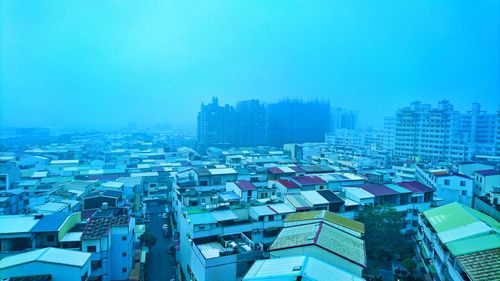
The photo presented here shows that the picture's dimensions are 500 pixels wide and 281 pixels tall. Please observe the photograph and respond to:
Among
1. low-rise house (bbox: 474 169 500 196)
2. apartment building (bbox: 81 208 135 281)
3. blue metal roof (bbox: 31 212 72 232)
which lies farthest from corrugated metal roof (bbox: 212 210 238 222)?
low-rise house (bbox: 474 169 500 196)

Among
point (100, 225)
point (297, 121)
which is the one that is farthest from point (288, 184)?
point (297, 121)

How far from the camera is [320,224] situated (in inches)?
223

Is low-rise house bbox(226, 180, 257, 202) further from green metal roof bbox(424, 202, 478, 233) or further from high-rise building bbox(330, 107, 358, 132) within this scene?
high-rise building bbox(330, 107, 358, 132)

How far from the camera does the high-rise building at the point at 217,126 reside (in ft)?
93.4

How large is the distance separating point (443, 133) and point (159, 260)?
19.4 m

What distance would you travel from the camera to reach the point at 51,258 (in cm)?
468

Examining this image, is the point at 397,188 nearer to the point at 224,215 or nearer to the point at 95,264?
the point at 224,215

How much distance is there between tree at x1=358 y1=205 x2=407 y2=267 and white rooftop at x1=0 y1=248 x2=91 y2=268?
5.32 metres

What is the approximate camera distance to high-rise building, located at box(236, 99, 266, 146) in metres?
28.9

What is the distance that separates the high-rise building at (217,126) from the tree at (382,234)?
70.5 feet

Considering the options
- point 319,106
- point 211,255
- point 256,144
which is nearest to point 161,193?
point 211,255

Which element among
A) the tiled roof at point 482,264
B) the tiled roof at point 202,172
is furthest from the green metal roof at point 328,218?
the tiled roof at point 202,172

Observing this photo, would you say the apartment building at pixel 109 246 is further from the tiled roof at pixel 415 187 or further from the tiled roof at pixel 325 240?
the tiled roof at pixel 415 187

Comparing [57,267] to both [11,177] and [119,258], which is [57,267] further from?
[11,177]
